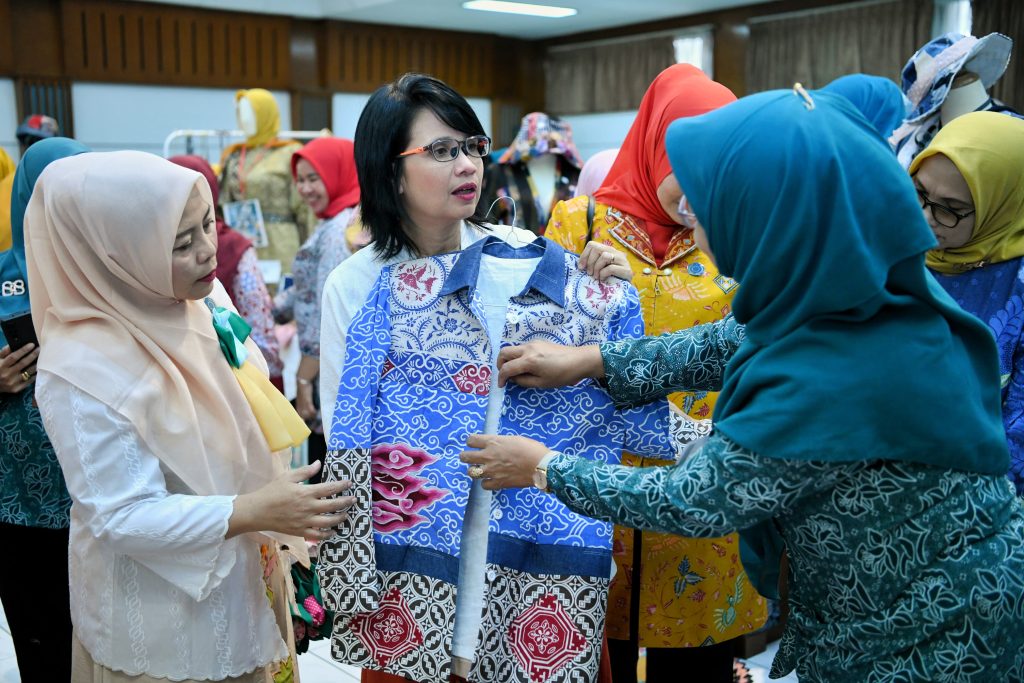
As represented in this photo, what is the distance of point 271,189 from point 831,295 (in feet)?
15.4

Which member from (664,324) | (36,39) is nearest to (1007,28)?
(664,324)

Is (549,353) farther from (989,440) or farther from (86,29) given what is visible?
(86,29)

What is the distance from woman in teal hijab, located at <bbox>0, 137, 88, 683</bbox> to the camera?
2.14 m

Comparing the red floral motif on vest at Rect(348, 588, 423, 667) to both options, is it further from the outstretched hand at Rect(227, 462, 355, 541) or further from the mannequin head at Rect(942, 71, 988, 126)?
the mannequin head at Rect(942, 71, 988, 126)

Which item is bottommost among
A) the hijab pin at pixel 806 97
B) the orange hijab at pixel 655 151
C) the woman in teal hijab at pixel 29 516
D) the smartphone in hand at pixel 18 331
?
the woman in teal hijab at pixel 29 516

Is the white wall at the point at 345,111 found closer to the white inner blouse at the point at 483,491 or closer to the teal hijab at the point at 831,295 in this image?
the white inner blouse at the point at 483,491

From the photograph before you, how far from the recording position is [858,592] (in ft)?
4.23

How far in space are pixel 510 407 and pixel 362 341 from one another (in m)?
0.28

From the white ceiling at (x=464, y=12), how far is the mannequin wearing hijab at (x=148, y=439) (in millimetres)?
8491

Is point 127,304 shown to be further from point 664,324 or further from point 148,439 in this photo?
point 664,324

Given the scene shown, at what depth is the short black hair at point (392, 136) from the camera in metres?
1.76

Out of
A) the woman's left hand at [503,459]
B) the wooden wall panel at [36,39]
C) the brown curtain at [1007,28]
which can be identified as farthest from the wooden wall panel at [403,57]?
the woman's left hand at [503,459]

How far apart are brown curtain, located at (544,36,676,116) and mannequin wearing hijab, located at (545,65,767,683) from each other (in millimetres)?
8746

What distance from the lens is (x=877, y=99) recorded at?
316 centimetres
